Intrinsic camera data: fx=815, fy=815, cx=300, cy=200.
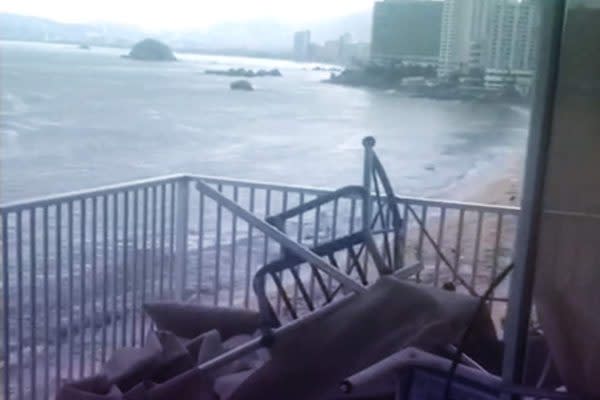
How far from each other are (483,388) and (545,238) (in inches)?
17.2

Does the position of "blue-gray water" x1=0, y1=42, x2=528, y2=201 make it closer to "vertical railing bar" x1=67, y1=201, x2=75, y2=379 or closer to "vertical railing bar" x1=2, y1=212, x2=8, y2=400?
"vertical railing bar" x1=67, y1=201, x2=75, y2=379

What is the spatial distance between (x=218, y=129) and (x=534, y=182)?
26.8 meters

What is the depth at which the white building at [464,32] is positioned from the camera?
9.27 feet

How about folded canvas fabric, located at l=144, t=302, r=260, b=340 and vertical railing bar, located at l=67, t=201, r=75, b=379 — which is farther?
folded canvas fabric, located at l=144, t=302, r=260, b=340

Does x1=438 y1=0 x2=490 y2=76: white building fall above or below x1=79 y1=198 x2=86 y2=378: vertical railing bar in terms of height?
above

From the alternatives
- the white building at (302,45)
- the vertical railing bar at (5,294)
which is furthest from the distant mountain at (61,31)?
the vertical railing bar at (5,294)

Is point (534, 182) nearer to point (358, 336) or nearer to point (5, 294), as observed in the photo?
point (358, 336)

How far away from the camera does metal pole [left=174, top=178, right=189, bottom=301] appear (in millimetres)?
3566

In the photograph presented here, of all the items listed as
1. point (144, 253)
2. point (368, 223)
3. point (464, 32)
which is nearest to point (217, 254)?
point (144, 253)

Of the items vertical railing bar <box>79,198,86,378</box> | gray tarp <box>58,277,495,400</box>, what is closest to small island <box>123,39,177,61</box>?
vertical railing bar <box>79,198,86,378</box>

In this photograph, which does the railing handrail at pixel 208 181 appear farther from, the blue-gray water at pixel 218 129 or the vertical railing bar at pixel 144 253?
the blue-gray water at pixel 218 129

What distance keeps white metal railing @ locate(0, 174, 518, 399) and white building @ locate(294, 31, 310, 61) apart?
67.0 inches

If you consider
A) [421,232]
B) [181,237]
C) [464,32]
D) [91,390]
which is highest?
[464,32]

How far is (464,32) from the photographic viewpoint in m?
2.97
